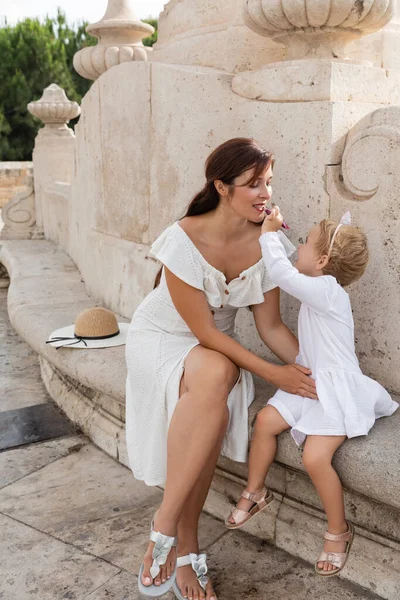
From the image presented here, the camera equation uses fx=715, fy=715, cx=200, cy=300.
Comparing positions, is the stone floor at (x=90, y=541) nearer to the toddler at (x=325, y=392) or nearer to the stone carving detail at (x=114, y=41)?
the toddler at (x=325, y=392)

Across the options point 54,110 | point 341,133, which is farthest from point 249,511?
point 54,110

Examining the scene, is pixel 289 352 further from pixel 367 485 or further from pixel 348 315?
pixel 367 485

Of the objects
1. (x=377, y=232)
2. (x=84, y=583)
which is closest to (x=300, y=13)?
(x=377, y=232)

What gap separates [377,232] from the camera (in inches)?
98.5

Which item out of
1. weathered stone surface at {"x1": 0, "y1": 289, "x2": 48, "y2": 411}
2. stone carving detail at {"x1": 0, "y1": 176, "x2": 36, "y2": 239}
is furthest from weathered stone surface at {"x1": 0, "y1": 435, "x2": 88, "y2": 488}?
stone carving detail at {"x1": 0, "y1": 176, "x2": 36, "y2": 239}

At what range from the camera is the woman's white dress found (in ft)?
7.99

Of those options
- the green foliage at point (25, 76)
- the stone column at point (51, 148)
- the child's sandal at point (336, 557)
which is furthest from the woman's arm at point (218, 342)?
the green foliage at point (25, 76)

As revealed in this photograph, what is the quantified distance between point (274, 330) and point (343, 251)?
0.46m

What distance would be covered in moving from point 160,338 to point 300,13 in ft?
4.17

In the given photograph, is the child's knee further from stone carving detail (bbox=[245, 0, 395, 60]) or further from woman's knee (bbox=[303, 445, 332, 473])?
stone carving detail (bbox=[245, 0, 395, 60])

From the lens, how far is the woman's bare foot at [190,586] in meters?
2.26

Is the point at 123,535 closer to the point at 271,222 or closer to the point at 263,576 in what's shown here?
the point at 263,576

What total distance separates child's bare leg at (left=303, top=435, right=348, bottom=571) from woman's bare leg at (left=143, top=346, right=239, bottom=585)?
0.31 meters

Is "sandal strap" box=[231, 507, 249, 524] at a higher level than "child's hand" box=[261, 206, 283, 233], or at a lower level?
lower
